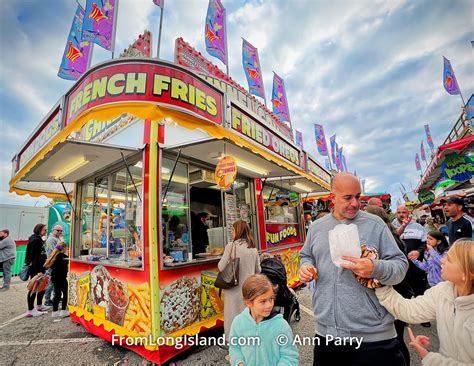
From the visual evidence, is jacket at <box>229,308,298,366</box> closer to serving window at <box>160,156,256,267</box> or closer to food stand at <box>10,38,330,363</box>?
food stand at <box>10,38,330,363</box>

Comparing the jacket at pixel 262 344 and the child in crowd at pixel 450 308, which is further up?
the child in crowd at pixel 450 308

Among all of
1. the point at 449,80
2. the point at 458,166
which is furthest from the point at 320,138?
the point at 458,166

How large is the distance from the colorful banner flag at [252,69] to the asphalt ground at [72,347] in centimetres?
789

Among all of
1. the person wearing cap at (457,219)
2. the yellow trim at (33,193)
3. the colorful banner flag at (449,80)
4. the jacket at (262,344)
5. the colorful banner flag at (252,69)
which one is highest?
the colorful banner flag at (449,80)

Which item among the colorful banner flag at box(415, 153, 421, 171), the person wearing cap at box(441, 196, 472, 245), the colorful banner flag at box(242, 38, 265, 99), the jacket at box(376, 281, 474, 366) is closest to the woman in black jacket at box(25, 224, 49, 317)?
the jacket at box(376, 281, 474, 366)

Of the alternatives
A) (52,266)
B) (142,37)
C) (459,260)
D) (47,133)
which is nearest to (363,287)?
(459,260)

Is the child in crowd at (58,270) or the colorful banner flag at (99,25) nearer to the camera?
the colorful banner flag at (99,25)

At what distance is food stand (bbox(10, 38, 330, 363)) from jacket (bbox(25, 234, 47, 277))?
115 cm

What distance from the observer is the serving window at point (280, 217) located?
7039 mm

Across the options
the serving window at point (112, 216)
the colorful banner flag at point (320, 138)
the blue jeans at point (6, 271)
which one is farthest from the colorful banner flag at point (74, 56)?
the colorful banner flag at point (320, 138)

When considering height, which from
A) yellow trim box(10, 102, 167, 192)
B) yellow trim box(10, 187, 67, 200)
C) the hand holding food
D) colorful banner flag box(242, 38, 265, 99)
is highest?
colorful banner flag box(242, 38, 265, 99)

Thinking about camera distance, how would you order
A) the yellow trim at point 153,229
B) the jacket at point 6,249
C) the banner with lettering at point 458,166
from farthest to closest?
the jacket at point 6,249
the banner with lettering at point 458,166
the yellow trim at point 153,229

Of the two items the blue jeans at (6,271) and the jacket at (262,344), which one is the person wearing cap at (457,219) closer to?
the jacket at (262,344)

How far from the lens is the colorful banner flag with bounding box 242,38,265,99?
31.7ft
